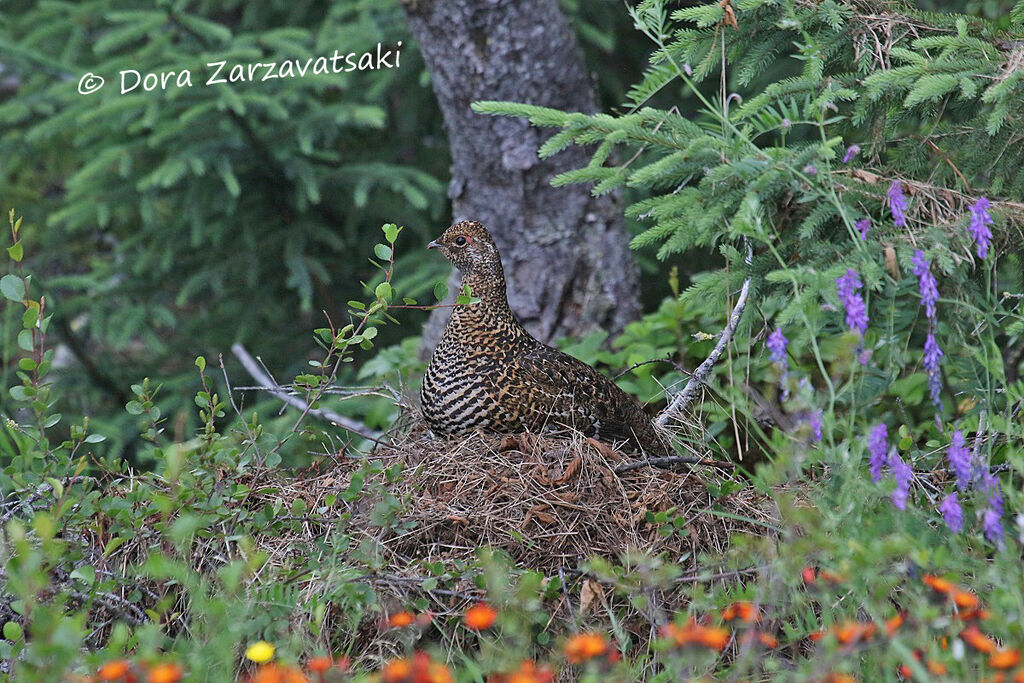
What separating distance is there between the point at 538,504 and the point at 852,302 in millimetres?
Answer: 1045

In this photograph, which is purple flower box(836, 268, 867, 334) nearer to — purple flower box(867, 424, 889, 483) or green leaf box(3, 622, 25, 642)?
purple flower box(867, 424, 889, 483)

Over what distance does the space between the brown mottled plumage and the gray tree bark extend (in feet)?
4.02

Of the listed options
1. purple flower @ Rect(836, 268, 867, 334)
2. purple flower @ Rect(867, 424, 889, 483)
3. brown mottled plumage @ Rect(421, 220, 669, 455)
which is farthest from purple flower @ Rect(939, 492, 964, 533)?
brown mottled plumage @ Rect(421, 220, 669, 455)

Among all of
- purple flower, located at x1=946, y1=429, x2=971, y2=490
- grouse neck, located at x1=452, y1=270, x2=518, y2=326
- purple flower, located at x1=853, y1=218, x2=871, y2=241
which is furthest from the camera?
grouse neck, located at x1=452, y1=270, x2=518, y2=326

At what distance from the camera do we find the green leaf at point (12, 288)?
102 inches

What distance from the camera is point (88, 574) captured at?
7.70ft

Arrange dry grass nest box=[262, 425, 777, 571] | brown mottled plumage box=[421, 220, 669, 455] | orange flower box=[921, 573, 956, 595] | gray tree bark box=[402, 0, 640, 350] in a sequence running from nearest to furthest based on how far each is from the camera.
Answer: orange flower box=[921, 573, 956, 595] → dry grass nest box=[262, 425, 777, 571] → brown mottled plumage box=[421, 220, 669, 455] → gray tree bark box=[402, 0, 640, 350]

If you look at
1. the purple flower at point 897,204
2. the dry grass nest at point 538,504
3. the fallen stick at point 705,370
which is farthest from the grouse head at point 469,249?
the purple flower at point 897,204

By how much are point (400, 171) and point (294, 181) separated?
0.73m

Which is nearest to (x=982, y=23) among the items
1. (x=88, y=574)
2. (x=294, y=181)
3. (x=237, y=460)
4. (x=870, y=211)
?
(x=870, y=211)

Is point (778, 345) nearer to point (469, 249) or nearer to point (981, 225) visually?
point (981, 225)

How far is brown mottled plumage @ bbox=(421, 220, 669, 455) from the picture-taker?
326cm

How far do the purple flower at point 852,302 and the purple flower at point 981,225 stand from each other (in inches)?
13.7

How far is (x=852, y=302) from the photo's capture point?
251 centimetres
